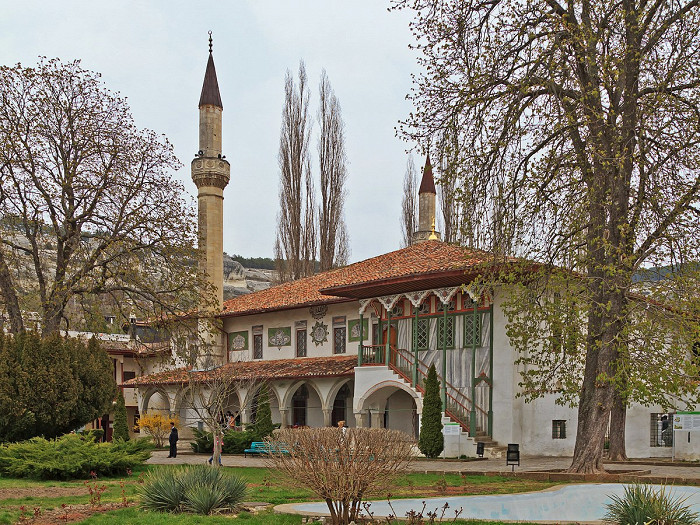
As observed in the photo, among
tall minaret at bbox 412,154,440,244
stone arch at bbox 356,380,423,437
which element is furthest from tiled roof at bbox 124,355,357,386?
tall minaret at bbox 412,154,440,244

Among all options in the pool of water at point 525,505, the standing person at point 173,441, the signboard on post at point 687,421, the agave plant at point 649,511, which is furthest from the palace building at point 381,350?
the agave plant at point 649,511

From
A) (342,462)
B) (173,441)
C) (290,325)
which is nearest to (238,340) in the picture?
(290,325)

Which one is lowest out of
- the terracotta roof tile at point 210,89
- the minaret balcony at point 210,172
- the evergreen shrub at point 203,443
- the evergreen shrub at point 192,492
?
the evergreen shrub at point 203,443

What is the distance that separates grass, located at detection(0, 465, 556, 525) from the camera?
9.80 meters

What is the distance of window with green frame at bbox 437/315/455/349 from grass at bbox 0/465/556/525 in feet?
25.2

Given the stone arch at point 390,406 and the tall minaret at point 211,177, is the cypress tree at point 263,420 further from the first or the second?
the tall minaret at point 211,177

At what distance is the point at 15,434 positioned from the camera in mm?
18094

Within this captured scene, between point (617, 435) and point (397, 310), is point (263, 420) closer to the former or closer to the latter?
point (397, 310)

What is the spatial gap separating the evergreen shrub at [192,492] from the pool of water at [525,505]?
878mm

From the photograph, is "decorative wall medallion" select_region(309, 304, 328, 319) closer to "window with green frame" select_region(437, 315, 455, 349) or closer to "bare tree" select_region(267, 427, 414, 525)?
"window with green frame" select_region(437, 315, 455, 349)

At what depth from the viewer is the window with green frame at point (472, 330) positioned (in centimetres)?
2367

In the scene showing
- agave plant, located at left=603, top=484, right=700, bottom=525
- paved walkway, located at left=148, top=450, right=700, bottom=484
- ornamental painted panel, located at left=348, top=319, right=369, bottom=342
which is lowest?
paved walkway, located at left=148, top=450, right=700, bottom=484

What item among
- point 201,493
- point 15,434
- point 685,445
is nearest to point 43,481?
point 15,434

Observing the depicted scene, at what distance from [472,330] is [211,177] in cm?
1437
